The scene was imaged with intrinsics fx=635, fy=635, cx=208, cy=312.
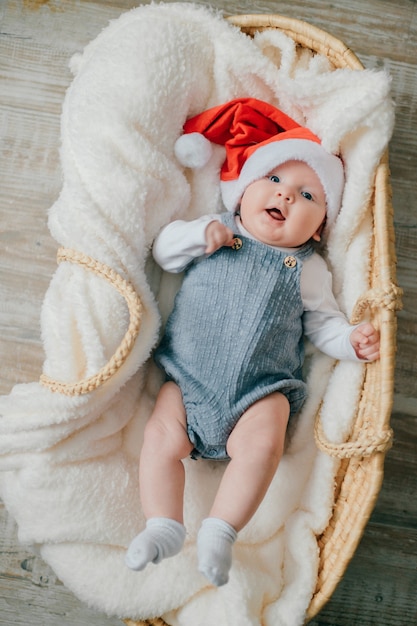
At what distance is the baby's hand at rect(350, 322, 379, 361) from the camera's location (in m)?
1.05

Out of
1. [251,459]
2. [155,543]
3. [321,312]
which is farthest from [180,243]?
[155,543]

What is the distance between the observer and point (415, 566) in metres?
1.32

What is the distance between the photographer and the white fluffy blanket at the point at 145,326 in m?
1.05

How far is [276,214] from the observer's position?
111 cm

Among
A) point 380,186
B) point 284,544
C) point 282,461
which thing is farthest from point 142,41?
point 284,544

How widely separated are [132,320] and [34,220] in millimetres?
390

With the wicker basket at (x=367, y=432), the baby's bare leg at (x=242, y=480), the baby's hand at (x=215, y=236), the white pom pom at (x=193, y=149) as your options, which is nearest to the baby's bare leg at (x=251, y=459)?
the baby's bare leg at (x=242, y=480)

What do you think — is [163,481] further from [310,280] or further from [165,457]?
[310,280]

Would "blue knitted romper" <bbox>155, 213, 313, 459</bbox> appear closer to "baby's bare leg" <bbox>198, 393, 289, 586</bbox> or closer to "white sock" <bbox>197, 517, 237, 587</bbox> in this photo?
"baby's bare leg" <bbox>198, 393, 289, 586</bbox>

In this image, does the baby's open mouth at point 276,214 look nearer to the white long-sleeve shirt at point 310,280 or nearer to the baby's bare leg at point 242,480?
the white long-sleeve shirt at point 310,280

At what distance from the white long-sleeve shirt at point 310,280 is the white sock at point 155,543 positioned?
410 millimetres

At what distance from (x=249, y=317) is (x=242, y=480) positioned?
10.9 inches

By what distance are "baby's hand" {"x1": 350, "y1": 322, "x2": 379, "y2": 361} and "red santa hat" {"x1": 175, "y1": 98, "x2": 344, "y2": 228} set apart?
23 cm

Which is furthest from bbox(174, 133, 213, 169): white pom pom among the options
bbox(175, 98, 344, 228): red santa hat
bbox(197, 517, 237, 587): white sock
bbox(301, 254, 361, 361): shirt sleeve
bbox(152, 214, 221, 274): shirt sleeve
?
bbox(197, 517, 237, 587): white sock
